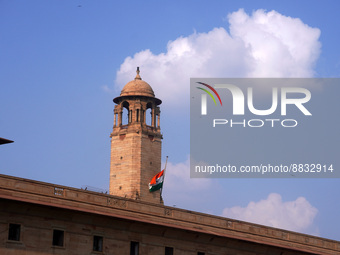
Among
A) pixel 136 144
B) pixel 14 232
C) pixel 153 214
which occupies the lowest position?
pixel 14 232

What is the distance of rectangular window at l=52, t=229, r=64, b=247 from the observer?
56188 millimetres

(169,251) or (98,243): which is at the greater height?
(169,251)

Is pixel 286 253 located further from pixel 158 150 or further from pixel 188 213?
pixel 158 150

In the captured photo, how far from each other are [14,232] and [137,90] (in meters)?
59.6

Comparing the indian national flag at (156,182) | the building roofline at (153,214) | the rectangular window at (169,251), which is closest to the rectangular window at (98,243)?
the building roofline at (153,214)

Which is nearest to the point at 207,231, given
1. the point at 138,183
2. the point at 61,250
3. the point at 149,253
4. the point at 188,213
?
the point at 188,213

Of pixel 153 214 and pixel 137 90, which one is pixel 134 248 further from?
pixel 137 90

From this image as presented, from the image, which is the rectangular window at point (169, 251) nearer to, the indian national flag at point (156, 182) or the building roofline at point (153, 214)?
the building roofline at point (153, 214)

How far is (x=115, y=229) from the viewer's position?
196 feet

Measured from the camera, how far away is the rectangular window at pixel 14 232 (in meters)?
53.6

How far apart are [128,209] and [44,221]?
8049 millimetres

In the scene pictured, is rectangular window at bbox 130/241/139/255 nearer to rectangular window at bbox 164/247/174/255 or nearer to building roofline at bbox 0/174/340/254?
building roofline at bbox 0/174/340/254

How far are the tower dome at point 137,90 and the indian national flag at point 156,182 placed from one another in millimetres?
12103

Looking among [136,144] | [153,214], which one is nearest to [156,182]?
[136,144]
